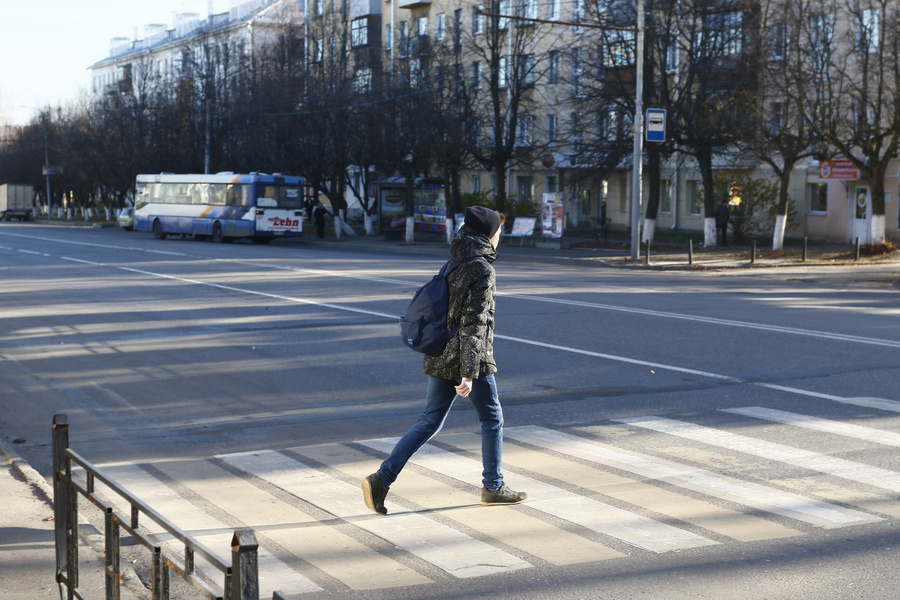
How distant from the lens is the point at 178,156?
6359 cm

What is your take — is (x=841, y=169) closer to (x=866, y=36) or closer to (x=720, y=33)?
(x=866, y=36)

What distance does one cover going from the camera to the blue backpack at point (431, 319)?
5648 millimetres

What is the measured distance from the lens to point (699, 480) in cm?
646

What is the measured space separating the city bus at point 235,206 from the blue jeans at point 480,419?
39.1 metres

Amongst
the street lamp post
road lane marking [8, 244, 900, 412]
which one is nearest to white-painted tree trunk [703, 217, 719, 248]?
the street lamp post

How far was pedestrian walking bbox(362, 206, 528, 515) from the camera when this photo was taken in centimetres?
562

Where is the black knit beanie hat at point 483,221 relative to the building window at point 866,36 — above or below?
below

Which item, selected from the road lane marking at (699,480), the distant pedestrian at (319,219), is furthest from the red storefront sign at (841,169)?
the road lane marking at (699,480)

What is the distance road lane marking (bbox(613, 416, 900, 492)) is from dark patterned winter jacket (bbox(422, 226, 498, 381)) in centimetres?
245

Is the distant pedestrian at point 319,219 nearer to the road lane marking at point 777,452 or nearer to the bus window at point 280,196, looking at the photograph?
the bus window at point 280,196

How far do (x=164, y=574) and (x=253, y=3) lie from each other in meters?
87.6

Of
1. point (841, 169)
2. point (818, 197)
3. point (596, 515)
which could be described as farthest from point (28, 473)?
point (818, 197)

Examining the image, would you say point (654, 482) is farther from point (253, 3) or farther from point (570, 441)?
point (253, 3)

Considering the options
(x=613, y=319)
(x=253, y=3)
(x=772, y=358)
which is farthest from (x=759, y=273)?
(x=253, y=3)
